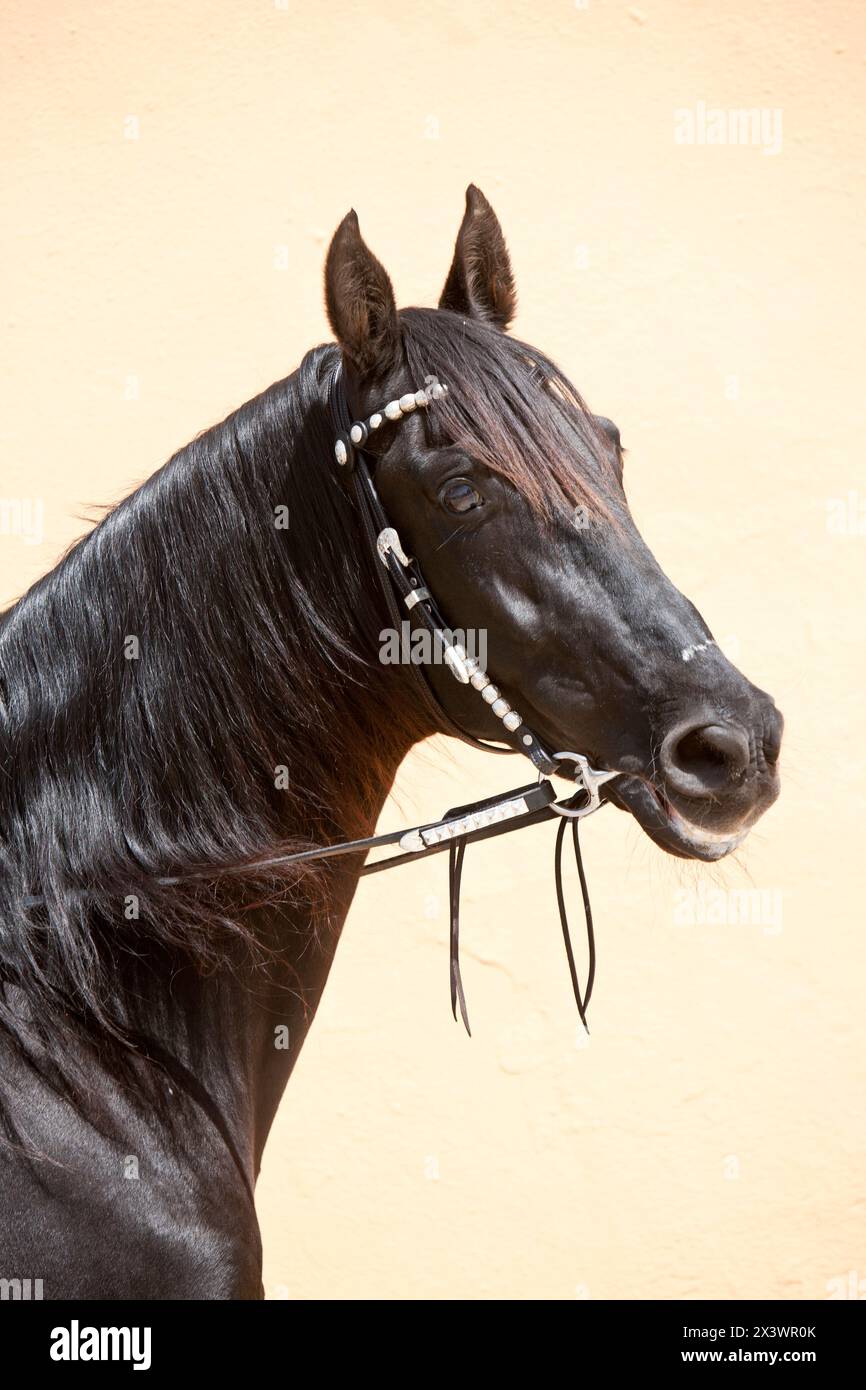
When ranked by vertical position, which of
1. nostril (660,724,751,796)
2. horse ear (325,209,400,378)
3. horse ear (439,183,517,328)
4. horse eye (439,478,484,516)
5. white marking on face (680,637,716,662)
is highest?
horse ear (439,183,517,328)

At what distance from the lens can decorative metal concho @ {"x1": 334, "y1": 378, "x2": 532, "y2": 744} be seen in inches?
58.7

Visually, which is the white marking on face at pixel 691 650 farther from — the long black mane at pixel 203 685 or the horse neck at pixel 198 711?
the horse neck at pixel 198 711

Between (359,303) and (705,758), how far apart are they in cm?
73

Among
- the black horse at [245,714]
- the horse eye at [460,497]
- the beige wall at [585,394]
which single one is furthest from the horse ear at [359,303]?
the beige wall at [585,394]

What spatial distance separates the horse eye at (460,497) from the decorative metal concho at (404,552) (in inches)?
3.1

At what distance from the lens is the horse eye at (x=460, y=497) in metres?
1.48

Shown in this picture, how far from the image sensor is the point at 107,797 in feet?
4.89

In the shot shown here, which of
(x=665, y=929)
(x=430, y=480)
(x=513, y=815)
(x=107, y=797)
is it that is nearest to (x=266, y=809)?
(x=107, y=797)

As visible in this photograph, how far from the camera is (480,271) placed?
1.78 metres

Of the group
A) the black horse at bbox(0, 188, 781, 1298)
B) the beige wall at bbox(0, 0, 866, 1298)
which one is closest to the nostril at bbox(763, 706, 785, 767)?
the black horse at bbox(0, 188, 781, 1298)

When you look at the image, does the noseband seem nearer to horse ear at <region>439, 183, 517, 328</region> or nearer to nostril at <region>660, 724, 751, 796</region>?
nostril at <region>660, 724, 751, 796</region>

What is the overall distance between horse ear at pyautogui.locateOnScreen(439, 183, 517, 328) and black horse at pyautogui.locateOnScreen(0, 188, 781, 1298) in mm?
191

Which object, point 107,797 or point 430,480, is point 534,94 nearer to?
point 430,480

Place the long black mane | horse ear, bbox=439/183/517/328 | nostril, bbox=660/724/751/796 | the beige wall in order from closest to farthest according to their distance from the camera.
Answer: nostril, bbox=660/724/751/796
the long black mane
horse ear, bbox=439/183/517/328
the beige wall
